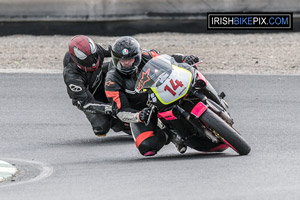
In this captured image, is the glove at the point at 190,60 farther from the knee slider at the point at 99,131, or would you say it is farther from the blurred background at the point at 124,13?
the blurred background at the point at 124,13

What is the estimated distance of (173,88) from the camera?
26.6 ft

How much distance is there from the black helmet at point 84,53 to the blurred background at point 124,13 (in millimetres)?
6599

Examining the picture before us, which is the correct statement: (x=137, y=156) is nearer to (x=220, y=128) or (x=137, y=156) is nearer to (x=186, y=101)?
(x=186, y=101)

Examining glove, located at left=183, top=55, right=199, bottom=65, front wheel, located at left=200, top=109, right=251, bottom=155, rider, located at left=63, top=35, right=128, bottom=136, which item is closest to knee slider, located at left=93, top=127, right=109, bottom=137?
rider, located at left=63, top=35, right=128, bottom=136

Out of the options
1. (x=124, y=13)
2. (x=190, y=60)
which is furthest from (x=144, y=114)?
(x=124, y=13)

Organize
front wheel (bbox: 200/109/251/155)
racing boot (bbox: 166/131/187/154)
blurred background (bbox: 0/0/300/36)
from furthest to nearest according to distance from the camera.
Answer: blurred background (bbox: 0/0/300/36), racing boot (bbox: 166/131/187/154), front wheel (bbox: 200/109/251/155)

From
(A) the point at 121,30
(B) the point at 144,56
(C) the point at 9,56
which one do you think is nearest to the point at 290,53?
(A) the point at 121,30

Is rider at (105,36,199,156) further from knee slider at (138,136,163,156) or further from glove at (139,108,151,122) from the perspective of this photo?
glove at (139,108,151,122)

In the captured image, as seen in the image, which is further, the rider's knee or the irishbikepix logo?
the irishbikepix logo

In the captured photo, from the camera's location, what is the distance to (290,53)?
1589 cm

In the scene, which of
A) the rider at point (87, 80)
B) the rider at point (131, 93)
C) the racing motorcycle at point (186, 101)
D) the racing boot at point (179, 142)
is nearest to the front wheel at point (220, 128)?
the racing motorcycle at point (186, 101)

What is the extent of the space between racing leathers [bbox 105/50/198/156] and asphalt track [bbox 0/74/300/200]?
0.54 feet

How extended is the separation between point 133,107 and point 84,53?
1.30m

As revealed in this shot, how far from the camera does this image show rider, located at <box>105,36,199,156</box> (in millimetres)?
8781
